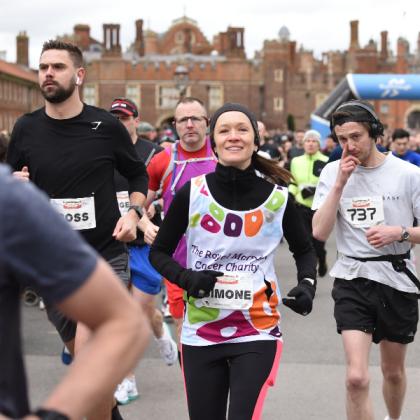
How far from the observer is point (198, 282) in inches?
151

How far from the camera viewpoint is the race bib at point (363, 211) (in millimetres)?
4734

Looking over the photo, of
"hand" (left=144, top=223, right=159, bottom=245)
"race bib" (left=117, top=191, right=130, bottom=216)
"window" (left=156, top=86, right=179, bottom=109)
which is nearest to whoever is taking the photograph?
"hand" (left=144, top=223, right=159, bottom=245)

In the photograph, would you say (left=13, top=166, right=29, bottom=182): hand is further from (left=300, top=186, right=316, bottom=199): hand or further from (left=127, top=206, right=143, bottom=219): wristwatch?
(left=300, top=186, right=316, bottom=199): hand

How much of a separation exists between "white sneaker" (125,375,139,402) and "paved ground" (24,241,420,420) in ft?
0.18

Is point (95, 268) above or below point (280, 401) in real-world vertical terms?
above

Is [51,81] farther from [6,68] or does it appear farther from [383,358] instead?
[6,68]

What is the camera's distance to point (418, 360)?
285 inches

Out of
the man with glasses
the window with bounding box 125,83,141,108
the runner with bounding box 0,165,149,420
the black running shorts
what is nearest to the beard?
the man with glasses

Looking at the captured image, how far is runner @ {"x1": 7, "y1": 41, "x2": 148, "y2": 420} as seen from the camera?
182 inches

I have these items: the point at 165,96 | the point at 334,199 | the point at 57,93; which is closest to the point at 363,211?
the point at 334,199

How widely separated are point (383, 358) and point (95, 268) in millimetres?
3512

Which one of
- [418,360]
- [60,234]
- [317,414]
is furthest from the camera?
[418,360]

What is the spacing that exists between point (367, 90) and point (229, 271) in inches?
962

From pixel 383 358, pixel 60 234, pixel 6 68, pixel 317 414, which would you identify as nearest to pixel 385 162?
pixel 383 358
